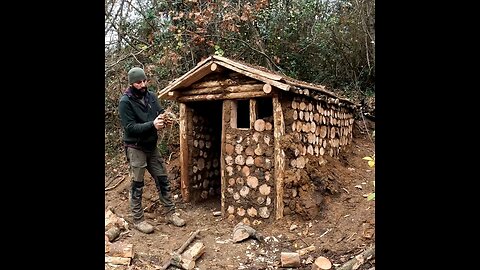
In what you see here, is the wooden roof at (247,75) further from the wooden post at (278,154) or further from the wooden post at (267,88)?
the wooden post at (278,154)

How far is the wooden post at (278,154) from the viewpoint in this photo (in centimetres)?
537

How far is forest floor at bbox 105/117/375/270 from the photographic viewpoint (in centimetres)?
440

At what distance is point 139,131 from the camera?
5.10 meters

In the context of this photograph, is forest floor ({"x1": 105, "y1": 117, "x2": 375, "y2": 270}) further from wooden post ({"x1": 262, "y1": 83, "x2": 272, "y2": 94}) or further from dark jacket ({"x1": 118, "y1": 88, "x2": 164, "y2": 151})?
wooden post ({"x1": 262, "y1": 83, "x2": 272, "y2": 94})

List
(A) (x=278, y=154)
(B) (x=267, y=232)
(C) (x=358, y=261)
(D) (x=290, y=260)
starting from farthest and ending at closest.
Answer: (A) (x=278, y=154), (B) (x=267, y=232), (D) (x=290, y=260), (C) (x=358, y=261)

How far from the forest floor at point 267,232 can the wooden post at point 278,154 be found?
0.26 meters

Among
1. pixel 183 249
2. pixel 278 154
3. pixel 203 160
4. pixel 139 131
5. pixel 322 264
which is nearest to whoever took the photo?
pixel 322 264

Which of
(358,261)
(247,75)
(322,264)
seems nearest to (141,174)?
(247,75)

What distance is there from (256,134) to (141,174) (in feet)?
5.91

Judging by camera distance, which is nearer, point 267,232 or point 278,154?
point 267,232

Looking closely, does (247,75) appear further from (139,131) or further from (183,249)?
(183,249)

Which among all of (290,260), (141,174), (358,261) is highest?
(141,174)
